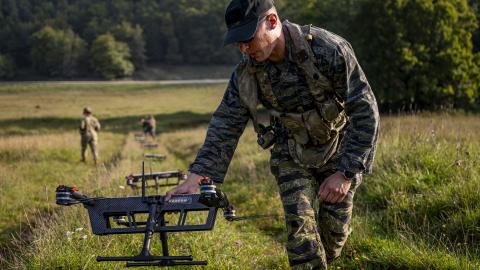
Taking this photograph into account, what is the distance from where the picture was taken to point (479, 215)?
199 inches

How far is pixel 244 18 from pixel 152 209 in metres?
1.37

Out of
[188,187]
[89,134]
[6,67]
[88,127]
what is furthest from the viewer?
[6,67]

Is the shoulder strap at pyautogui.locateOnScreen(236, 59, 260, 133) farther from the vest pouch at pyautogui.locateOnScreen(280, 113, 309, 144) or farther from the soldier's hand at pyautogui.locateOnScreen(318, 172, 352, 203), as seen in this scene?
the soldier's hand at pyautogui.locateOnScreen(318, 172, 352, 203)

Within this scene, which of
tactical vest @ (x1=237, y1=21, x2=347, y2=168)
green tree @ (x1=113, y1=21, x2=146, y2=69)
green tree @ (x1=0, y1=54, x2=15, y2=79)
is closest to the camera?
tactical vest @ (x1=237, y1=21, x2=347, y2=168)

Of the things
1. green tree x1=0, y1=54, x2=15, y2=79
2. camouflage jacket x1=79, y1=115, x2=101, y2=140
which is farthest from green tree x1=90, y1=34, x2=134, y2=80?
camouflage jacket x1=79, y1=115, x2=101, y2=140

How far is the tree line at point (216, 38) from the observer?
30.4m

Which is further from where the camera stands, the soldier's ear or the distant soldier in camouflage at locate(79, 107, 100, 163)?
the distant soldier in camouflage at locate(79, 107, 100, 163)

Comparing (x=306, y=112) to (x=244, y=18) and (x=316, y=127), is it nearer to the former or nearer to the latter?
(x=316, y=127)

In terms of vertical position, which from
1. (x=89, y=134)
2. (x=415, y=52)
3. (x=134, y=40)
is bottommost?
(x=134, y=40)

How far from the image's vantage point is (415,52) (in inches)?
1192

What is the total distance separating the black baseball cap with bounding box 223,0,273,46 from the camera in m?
3.22

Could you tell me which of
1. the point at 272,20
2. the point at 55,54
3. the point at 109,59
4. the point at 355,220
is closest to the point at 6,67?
the point at 55,54

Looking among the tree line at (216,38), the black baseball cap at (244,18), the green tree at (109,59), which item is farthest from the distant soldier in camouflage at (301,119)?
the green tree at (109,59)

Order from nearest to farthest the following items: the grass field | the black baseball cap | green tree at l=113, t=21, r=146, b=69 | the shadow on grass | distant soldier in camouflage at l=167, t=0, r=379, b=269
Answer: the black baseball cap
distant soldier in camouflage at l=167, t=0, r=379, b=269
the grass field
the shadow on grass
green tree at l=113, t=21, r=146, b=69
